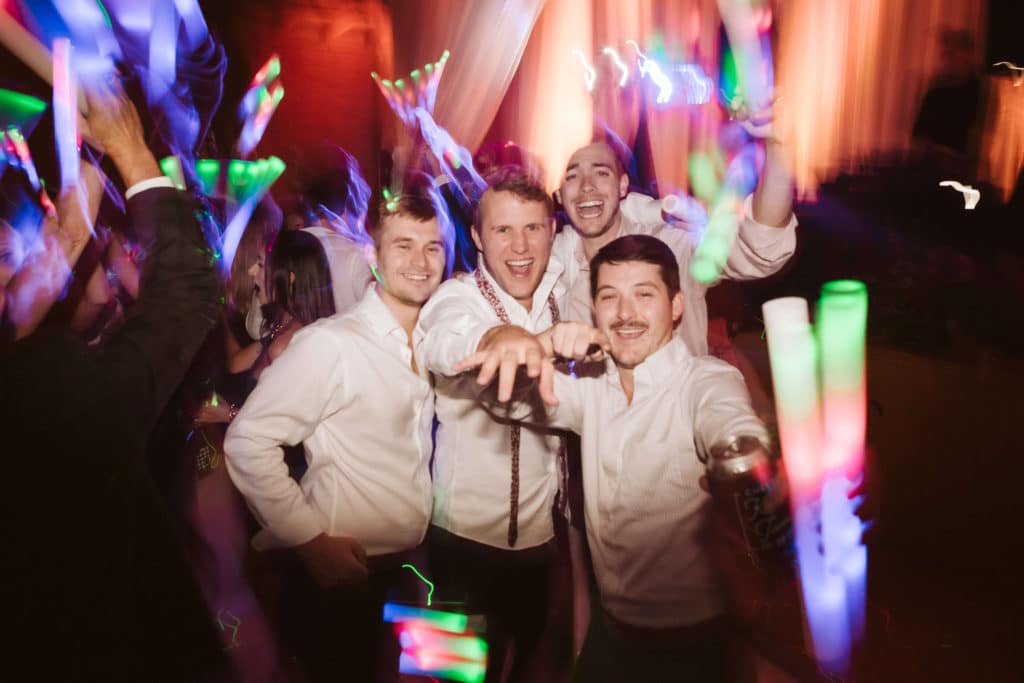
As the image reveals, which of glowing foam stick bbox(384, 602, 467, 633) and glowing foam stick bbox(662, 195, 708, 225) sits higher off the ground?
glowing foam stick bbox(662, 195, 708, 225)

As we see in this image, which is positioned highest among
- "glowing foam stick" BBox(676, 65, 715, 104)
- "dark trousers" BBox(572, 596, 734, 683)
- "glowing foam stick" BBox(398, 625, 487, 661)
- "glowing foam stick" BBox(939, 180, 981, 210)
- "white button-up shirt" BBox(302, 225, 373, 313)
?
"glowing foam stick" BBox(676, 65, 715, 104)

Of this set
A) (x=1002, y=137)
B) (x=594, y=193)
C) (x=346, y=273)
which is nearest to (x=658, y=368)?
(x=594, y=193)

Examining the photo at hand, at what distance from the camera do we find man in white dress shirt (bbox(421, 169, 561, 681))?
6.59 ft

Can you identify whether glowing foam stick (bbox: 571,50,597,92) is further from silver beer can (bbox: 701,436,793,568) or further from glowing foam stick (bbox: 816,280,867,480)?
silver beer can (bbox: 701,436,793,568)

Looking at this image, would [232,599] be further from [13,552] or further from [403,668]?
[13,552]

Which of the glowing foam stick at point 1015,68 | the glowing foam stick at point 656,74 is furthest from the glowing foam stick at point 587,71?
the glowing foam stick at point 1015,68

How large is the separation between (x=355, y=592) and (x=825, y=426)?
270 centimetres

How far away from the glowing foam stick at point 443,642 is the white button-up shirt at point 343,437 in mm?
441

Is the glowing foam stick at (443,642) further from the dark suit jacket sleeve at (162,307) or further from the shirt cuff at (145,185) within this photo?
the shirt cuff at (145,185)

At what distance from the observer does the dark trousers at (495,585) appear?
2.05 metres

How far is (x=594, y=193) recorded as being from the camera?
2.41 meters

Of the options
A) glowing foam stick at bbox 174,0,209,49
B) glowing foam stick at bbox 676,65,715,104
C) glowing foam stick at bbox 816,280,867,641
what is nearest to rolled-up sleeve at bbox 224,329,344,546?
glowing foam stick at bbox 816,280,867,641

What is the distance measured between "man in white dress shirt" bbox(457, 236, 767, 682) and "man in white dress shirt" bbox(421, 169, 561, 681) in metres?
0.41

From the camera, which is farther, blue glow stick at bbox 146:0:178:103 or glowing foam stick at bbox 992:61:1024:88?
blue glow stick at bbox 146:0:178:103
